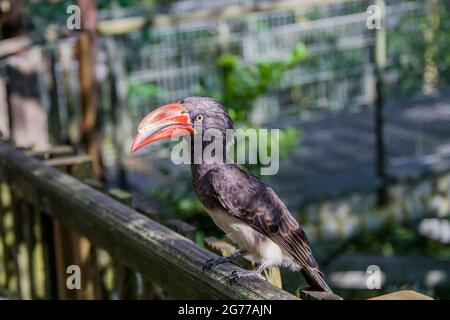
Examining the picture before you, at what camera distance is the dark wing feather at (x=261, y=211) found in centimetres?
254

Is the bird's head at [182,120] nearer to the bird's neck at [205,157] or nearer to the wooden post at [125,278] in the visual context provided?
the bird's neck at [205,157]

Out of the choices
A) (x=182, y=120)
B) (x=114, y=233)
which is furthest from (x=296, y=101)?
(x=182, y=120)

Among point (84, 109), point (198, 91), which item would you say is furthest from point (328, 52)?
point (84, 109)

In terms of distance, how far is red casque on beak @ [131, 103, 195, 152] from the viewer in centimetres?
230

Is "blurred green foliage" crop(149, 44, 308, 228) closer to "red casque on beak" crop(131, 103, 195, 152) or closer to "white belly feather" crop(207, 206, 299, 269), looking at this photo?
"white belly feather" crop(207, 206, 299, 269)

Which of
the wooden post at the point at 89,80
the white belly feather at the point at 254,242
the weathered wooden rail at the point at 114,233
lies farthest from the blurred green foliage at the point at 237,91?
the white belly feather at the point at 254,242

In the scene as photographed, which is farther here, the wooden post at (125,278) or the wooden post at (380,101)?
the wooden post at (380,101)

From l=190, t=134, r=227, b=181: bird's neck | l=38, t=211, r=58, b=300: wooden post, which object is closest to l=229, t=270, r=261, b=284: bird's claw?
l=190, t=134, r=227, b=181: bird's neck

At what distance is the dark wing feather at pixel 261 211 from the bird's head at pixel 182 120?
147mm

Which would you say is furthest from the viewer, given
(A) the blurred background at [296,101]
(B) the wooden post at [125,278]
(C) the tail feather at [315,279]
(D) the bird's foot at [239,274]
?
(A) the blurred background at [296,101]

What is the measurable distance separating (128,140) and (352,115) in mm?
2503

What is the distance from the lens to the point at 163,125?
2.37m

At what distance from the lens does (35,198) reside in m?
3.52

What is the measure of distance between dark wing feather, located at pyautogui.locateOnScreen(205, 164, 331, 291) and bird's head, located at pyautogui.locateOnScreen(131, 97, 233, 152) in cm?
15
